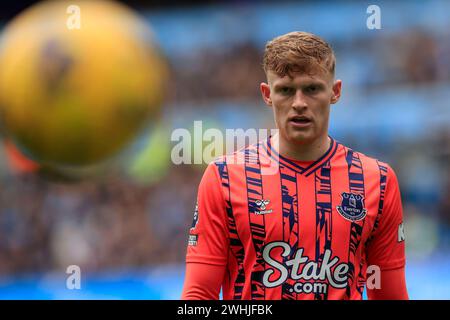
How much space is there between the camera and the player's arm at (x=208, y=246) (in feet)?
9.48

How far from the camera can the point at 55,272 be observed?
29.3 ft

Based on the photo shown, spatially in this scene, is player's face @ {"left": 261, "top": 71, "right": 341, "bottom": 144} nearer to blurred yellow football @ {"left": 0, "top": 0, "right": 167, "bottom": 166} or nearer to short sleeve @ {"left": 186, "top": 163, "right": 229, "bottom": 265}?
short sleeve @ {"left": 186, "top": 163, "right": 229, "bottom": 265}

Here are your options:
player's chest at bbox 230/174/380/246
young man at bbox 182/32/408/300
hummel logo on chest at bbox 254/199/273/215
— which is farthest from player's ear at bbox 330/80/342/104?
hummel logo on chest at bbox 254/199/273/215

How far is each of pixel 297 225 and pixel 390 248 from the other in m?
0.40

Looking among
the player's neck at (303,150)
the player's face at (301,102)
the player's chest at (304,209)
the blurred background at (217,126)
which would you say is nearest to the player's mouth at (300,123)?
the player's face at (301,102)

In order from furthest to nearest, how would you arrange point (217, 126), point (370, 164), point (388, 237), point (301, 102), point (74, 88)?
point (217, 126) < point (74, 88) < point (370, 164) < point (388, 237) < point (301, 102)

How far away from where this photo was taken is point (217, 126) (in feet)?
29.3

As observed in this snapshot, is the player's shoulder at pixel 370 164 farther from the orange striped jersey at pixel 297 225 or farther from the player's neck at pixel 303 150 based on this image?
the player's neck at pixel 303 150

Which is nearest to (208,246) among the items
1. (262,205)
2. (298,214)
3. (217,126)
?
(262,205)

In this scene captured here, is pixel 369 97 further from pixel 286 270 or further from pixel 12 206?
pixel 286 270

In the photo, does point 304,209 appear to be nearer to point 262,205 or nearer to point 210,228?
point 262,205

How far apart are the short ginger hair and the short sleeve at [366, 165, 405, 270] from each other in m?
0.53

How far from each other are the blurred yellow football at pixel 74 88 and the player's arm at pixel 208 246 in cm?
527
